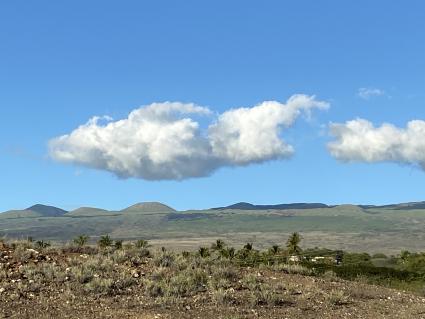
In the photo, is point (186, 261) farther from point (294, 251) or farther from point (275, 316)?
point (294, 251)

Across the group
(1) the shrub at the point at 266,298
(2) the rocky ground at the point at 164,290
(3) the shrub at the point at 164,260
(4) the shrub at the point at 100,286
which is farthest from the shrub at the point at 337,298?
(4) the shrub at the point at 100,286

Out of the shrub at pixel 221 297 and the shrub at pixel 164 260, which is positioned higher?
the shrub at pixel 164 260

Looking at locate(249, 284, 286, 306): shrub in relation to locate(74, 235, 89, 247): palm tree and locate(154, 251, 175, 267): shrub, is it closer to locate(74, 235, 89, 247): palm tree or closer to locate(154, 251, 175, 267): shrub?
locate(154, 251, 175, 267): shrub

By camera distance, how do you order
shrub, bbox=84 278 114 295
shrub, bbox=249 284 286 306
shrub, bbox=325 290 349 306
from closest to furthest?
1. shrub, bbox=84 278 114 295
2. shrub, bbox=249 284 286 306
3. shrub, bbox=325 290 349 306

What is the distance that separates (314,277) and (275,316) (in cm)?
941

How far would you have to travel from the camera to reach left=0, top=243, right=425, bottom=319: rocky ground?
21.4 metres

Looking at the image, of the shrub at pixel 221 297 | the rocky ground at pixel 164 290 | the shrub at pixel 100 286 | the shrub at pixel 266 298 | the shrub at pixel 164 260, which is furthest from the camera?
the shrub at pixel 164 260

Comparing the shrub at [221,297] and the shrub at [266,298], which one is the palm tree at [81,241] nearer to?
the shrub at [221,297]

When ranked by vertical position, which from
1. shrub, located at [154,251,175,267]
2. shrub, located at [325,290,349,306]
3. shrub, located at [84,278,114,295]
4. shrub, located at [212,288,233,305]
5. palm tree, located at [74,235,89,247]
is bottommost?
shrub, located at [325,290,349,306]

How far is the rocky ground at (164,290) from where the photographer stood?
844 inches

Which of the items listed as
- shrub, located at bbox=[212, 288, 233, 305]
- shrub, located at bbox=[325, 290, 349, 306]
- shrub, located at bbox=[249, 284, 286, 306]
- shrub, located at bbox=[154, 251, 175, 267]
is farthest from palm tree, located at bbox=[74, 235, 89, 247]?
shrub, located at bbox=[325, 290, 349, 306]

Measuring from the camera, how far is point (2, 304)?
21.0m

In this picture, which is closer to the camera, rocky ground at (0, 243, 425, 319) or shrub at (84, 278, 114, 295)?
rocky ground at (0, 243, 425, 319)

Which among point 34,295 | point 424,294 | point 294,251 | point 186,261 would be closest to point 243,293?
point 186,261
